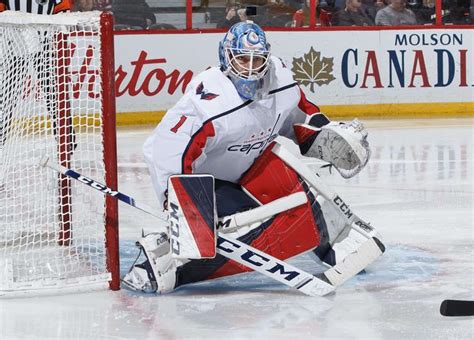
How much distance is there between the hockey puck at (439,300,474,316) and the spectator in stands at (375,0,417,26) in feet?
19.7

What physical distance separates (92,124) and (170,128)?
62 centimetres

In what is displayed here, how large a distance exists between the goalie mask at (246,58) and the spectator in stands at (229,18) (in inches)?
205

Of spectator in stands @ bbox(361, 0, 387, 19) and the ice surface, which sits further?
spectator in stands @ bbox(361, 0, 387, 19)

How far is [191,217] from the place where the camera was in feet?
12.3

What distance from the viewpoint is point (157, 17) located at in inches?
354

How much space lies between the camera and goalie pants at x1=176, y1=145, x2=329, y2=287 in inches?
155

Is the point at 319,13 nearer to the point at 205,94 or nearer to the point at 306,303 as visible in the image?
the point at 205,94

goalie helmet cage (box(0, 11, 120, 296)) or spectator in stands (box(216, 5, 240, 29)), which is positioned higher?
spectator in stands (box(216, 5, 240, 29))

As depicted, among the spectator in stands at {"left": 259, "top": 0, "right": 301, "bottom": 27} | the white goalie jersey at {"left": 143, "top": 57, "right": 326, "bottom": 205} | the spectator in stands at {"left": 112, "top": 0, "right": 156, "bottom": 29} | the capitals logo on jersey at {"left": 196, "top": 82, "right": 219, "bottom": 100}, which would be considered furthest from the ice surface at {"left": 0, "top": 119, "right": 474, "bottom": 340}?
the spectator in stands at {"left": 259, "top": 0, "right": 301, "bottom": 27}

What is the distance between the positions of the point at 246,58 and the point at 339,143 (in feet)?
1.55

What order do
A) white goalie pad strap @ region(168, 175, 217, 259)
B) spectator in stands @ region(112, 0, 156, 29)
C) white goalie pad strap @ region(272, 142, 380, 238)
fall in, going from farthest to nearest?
1. spectator in stands @ region(112, 0, 156, 29)
2. white goalie pad strap @ region(272, 142, 380, 238)
3. white goalie pad strap @ region(168, 175, 217, 259)

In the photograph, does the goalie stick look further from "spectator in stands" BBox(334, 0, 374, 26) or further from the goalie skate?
"spectator in stands" BBox(334, 0, 374, 26)

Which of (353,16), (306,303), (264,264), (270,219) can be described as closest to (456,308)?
(306,303)

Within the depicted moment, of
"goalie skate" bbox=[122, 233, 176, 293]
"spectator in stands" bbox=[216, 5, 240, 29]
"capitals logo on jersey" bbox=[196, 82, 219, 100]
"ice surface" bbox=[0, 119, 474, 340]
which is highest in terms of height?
"spectator in stands" bbox=[216, 5, 240, 29]
